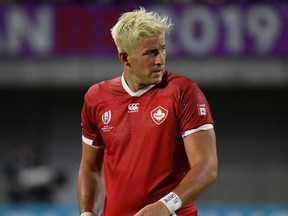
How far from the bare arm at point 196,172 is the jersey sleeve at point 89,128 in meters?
0.62

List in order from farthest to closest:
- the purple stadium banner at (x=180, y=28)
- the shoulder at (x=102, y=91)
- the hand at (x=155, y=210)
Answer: the purple stadium banner at (x=180, y=28) → the shoulder at (x=102, y=91) → the hand at (x=155, y=210)

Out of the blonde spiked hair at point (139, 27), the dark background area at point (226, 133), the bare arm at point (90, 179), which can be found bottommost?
the dark background area at point (226, 133)

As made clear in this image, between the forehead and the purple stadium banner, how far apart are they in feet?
27.3

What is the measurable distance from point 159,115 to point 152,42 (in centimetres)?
34

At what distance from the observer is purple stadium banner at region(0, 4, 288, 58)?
39.5ft

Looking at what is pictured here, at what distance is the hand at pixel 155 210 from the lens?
354 centimetres

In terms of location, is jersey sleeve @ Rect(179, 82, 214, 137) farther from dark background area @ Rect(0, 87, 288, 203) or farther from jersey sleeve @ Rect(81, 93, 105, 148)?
dark background area @ Rect(0, 87, 288, 203)

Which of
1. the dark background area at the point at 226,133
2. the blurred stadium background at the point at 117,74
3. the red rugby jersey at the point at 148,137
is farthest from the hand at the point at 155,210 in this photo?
the dark background area at the point at 226,133

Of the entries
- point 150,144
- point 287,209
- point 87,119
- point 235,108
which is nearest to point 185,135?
point 150,144

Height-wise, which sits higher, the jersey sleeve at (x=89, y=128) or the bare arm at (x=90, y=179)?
the jersey sleeve at (x=89, y=128)

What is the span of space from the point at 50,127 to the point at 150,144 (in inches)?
470

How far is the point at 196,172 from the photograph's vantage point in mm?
3594

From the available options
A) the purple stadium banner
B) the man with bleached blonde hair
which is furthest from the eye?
the purple stadium banner

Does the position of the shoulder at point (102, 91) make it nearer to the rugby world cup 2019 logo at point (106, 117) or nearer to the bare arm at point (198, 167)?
the rugby world cup 2019 logo at point (106, 117)
